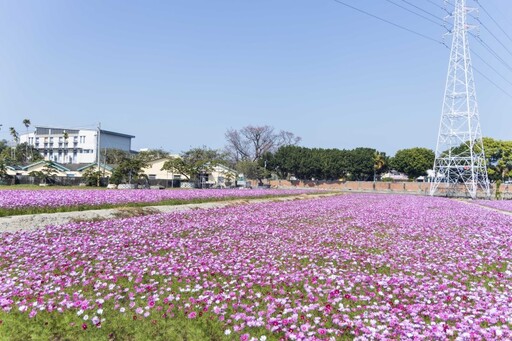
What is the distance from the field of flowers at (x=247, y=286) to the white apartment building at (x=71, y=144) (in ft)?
436

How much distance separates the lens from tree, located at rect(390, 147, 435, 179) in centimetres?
9767

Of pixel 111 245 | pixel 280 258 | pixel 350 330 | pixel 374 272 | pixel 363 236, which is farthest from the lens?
pixel 363 236

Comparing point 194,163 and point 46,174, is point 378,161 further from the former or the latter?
point 46,174

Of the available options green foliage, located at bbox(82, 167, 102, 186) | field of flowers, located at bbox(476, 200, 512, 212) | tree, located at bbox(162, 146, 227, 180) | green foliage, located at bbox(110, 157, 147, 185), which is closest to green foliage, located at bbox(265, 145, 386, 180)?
tree, located at bbox(162, 146, 227, 180)

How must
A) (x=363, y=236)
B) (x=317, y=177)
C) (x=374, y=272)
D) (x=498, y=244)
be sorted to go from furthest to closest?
1. (x=317, y=177)
2. (x=363, y=236)
3. (x=498, y=244)
4. (x=374, y=272)

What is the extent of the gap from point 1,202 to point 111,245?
11.8 m

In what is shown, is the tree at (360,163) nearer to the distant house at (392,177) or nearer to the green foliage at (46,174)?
the distant house at (392,177)

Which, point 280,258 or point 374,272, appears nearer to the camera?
point 374,272

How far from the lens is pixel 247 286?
714cm

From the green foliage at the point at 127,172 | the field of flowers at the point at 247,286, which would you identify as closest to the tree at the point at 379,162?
the green foliage at the point at 127,172

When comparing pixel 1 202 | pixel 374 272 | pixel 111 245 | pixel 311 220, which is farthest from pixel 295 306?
pixel 1 202

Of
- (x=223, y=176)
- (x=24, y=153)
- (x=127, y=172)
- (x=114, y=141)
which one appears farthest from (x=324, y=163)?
(x=114, y=141)

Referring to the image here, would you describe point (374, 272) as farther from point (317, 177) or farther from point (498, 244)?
point (317, 177)

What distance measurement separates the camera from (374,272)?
8.55m
